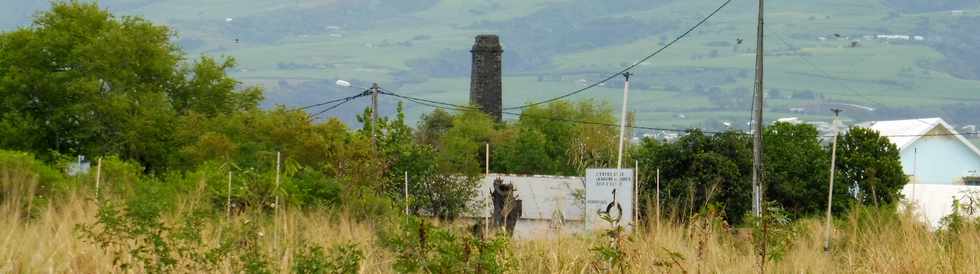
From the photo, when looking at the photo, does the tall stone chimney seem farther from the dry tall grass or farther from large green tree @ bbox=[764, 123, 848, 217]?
the dry tall grass

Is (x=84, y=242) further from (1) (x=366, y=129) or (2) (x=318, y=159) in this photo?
(1) (x=366, y=129)

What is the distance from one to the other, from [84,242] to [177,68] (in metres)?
51.5

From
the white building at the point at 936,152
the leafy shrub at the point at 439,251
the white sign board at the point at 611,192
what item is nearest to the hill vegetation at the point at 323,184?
the leafy shrub at the point at 439,251

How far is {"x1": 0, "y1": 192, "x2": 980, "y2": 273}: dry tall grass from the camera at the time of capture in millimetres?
10555

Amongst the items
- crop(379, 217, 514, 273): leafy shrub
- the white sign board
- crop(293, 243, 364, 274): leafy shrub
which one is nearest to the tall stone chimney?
the white sign board

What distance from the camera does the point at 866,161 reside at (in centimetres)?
5059

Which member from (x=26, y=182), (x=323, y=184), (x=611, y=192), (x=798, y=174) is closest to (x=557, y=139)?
(x=798, y=174)

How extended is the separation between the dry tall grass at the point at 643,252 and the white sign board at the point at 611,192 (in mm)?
1793

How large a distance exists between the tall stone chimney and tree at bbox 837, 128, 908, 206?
45648 mm

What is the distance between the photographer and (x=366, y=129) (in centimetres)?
4903

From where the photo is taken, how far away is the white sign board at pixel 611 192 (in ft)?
48.4

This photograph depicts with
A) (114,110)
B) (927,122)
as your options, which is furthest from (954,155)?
(114,110)

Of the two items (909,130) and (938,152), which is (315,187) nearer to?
(909,130)

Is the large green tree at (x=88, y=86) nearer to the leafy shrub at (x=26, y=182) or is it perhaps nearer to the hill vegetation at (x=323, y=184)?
the hill vegetation at (x=323, y=184)
